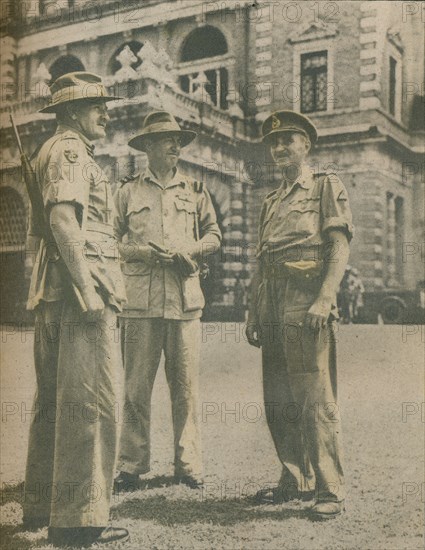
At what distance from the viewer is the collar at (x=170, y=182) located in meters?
3.76

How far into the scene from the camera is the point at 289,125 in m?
3.68

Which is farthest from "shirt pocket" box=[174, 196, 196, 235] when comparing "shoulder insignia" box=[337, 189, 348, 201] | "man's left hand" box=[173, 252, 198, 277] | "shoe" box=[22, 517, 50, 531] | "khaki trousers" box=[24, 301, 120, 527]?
"shoe" box=[22, 517, 50, 531]

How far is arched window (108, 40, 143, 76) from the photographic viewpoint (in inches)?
153

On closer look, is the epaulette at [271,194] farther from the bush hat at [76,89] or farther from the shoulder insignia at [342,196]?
the bush hat at [76,89]

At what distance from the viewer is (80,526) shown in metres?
3.50

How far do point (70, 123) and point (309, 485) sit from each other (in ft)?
6.79

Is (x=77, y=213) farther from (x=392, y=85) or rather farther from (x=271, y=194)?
(x=392, y=85)

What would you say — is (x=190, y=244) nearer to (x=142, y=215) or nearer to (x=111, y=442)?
(x=142, y=215)

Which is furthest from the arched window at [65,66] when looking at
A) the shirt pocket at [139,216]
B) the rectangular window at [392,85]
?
the rectangular window at [392,85]

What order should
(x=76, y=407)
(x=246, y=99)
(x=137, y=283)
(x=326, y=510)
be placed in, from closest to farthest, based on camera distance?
(x=76, y=407) < (x=326, y=510) < (x=137, y=283) < (x=246, y=99)

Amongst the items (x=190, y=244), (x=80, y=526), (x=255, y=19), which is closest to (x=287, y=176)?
(x=190, y=244)

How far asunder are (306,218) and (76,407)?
1.38 m

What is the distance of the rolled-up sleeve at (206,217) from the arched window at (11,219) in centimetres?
95

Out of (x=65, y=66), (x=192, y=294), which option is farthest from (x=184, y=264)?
(x=65, y=66)
